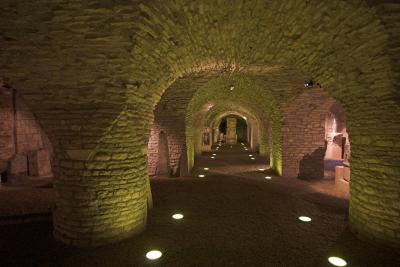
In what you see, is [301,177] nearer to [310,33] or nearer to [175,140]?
[175,140]

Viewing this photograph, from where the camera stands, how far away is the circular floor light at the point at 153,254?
11.3 feet

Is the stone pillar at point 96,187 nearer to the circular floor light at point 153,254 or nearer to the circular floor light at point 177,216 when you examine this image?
the circular floor light at point 153,254

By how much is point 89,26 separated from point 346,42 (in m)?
3.74

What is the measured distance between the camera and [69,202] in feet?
12.4

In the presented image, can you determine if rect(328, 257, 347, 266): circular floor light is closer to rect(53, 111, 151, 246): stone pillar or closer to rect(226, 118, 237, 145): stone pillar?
rect(53, 111, 151, 246): stone pillar

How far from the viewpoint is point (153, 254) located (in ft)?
11.6

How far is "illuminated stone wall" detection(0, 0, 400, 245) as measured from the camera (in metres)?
2.98

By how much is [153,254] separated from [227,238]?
1320 mm

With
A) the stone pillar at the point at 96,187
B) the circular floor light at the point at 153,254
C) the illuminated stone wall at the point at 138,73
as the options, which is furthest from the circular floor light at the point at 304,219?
the stone pillar at the point at 96,187

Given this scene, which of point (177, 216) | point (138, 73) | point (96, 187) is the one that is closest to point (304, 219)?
point (177, 216)

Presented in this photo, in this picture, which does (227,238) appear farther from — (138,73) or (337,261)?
(138,73)

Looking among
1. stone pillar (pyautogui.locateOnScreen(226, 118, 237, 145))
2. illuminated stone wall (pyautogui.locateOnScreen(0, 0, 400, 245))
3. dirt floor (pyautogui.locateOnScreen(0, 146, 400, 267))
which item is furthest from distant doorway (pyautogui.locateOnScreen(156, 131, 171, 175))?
stone pillar (pyautogui.locateOnScreen(226, 118, 237, 145))

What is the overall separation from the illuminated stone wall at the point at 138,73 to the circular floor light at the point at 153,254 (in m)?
0.71

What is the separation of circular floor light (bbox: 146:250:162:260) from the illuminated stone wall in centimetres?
71
